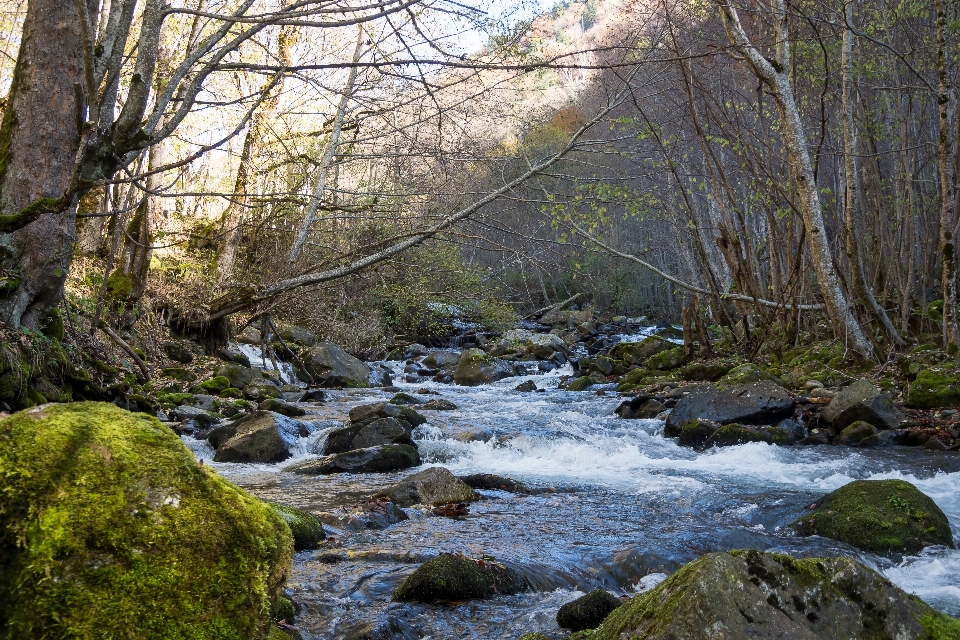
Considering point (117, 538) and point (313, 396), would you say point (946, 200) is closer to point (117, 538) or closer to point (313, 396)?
point (117, 538)

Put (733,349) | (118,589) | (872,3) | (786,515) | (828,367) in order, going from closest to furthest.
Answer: (118,589) → (786,515) → (828,367) → (872,3) → (733,349)

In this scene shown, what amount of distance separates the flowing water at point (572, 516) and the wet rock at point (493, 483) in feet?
0.85

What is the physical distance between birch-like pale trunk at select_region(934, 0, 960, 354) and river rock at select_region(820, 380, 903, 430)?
1436 mm

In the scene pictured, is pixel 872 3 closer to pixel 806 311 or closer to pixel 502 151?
pixel 806 311

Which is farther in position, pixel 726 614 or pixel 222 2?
pixel 222 2

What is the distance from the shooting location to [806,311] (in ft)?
46.7

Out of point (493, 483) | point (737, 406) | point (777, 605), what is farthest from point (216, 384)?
point (777, 605)

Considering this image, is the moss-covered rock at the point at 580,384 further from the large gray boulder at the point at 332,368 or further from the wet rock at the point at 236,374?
the wet rock at the point at 236,374

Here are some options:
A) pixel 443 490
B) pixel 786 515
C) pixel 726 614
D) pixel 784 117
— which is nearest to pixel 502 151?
pixel 784 117

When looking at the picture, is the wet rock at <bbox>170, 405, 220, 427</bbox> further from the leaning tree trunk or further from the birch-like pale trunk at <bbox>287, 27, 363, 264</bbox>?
the leaning tree trunk

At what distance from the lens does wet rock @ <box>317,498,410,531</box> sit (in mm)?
5562

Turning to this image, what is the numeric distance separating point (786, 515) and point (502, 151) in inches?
228

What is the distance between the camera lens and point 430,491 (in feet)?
21.1

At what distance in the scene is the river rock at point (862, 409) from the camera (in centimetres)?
869
